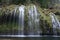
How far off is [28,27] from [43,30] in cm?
122

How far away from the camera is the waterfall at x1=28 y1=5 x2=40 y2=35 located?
1684 centimetres

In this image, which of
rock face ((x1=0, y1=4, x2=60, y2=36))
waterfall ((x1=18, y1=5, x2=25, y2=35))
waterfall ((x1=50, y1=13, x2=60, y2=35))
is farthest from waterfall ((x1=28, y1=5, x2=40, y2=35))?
waterfall ((x1=50, y1=13, x2=60, y2=35))

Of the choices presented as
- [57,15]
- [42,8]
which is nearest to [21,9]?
[42,8]

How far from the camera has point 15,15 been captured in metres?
17.3

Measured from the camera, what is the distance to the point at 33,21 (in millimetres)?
17234

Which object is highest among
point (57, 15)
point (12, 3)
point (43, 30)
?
point (12, 3)

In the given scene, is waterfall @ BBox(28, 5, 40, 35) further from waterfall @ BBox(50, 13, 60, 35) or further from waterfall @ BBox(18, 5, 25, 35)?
waterfall @ BBox(50, 13, 60, 35)

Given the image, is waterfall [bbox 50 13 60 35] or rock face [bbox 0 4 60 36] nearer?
rock face [bbox 0 4 60 36]

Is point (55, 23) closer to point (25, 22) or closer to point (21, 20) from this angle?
point (25, 22)

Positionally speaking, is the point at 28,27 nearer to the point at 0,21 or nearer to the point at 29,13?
the point at 29,13

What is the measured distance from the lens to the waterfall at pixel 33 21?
16.8 metres

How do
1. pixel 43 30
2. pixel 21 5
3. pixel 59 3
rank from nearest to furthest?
pixel 43 30
pixel 21 5
pixel 59 3

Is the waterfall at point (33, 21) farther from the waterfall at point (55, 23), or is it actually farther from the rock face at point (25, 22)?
the waterfall at point (55, 23)

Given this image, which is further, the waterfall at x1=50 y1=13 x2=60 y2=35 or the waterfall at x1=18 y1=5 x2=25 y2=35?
the waterfall at x1=50 y1=13 x2=60 y2=35
